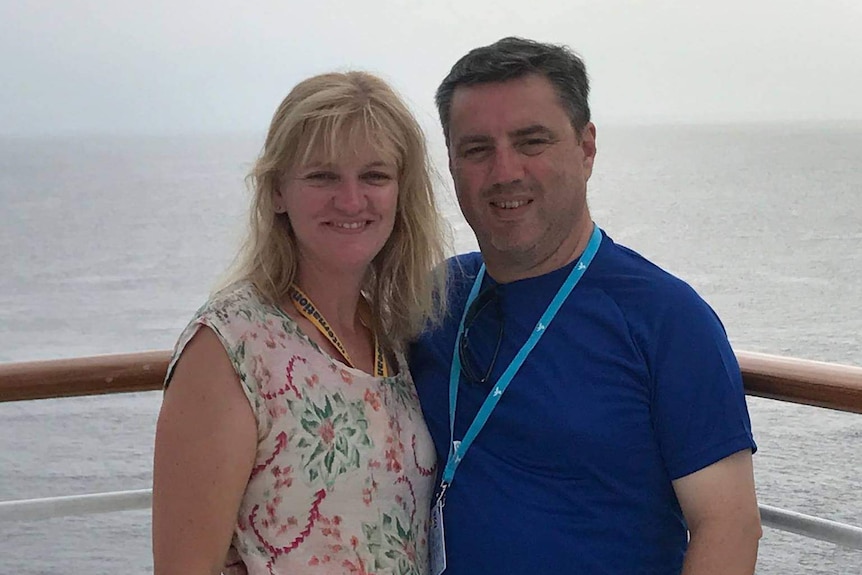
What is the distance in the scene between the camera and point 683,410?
1379 mm

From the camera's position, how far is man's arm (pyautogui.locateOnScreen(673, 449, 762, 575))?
4.46 feet

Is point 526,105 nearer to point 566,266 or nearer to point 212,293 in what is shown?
point 566,266

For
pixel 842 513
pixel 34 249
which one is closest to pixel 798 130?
pixel 34 249

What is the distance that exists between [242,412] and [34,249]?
23072 mm

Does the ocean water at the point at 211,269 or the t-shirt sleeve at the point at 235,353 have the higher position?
the t-shirt sleeve at the point at 235,353

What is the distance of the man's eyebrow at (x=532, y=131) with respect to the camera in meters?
1.58

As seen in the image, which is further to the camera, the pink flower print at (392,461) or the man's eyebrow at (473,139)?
the man's eyebrow at (473,139)

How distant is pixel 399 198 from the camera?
1.55m

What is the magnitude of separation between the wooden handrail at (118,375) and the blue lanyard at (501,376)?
0.98ft

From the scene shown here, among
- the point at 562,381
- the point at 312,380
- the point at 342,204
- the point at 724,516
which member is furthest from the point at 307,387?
the point at 724,516

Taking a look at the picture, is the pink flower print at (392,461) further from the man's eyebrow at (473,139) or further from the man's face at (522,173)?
the man's eyebrow at (473,139)

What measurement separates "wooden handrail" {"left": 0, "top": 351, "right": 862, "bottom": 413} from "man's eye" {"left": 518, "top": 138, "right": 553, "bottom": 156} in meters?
0.48

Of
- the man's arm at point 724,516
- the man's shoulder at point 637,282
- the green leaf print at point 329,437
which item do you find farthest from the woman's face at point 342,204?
the man's arm at point 724,516

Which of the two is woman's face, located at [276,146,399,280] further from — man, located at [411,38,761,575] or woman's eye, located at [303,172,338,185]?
man, located at [411,38,761,575]
